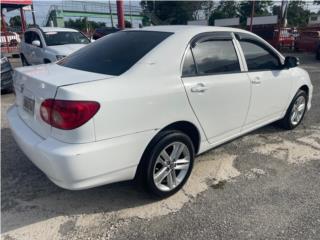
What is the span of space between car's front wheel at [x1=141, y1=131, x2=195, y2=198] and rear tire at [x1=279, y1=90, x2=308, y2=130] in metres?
2.28

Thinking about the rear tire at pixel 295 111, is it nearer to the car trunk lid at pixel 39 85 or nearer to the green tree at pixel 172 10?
the car trunk lid at pixel 39 85

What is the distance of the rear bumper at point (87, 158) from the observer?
239cm

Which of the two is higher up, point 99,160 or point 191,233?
point 99,160

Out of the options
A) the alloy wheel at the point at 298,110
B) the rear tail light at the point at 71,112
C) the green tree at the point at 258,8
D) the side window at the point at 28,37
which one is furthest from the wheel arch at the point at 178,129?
the green tree at the point at 258,8

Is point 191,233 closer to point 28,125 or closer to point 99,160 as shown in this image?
point 99,160

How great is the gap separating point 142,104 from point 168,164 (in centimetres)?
74

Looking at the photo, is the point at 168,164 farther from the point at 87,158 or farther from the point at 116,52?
the point at 116,52

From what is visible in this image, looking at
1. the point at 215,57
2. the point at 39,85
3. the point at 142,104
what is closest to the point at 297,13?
the point at 215,57

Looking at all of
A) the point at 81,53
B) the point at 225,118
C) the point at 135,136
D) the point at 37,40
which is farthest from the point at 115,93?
the point at 37,40

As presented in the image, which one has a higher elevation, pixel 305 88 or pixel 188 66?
pixel 188 66

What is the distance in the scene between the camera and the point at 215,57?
3.42 meters

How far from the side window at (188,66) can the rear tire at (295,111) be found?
230 cm

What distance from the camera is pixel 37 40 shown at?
9297 mm

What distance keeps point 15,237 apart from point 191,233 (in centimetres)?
145
